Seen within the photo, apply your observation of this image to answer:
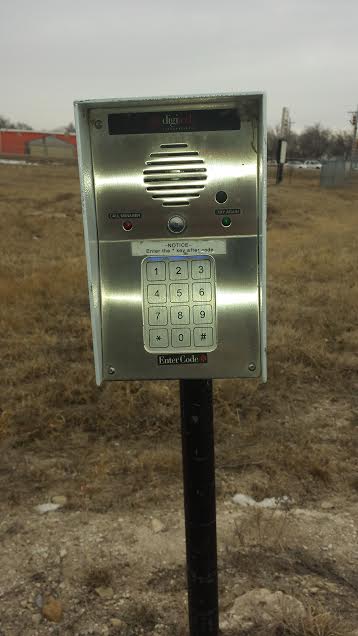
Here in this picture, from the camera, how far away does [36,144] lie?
61.2 metres

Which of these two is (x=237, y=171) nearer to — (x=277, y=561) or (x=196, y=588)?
(x=196, y=588)

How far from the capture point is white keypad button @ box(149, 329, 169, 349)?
1611 millimetres

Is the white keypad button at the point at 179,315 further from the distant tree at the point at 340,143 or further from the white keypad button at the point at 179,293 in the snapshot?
the distant tree at the point at 340,143

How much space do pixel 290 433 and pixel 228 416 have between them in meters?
0.43

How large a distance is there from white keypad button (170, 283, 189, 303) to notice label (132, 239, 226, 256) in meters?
0.09

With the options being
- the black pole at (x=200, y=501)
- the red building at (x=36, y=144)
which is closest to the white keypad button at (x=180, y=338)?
the black pole at (x=200, y=501)

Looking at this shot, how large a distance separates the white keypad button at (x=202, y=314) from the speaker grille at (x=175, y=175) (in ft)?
0.95

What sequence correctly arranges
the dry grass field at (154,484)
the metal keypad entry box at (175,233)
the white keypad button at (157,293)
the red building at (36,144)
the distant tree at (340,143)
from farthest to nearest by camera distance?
the distant tree at (340,143)
the red building at (36,144)
the dry grass field at (154,484)
the white keypad button at (157,293)
the metal keypad entry box at (175,233)

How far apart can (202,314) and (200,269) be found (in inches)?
5.0

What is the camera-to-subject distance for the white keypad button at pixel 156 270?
1.57 m

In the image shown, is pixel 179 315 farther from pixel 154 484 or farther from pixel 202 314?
pixel 154 484

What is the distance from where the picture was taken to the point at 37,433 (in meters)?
3.66

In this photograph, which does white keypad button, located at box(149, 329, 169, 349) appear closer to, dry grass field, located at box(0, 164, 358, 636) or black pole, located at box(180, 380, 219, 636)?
black pole, located at box(180, 380, 219, 636)

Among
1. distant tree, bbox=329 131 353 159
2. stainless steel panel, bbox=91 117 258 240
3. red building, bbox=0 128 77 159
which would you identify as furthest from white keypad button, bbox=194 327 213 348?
distant tree, bbox=329 131 353 159
